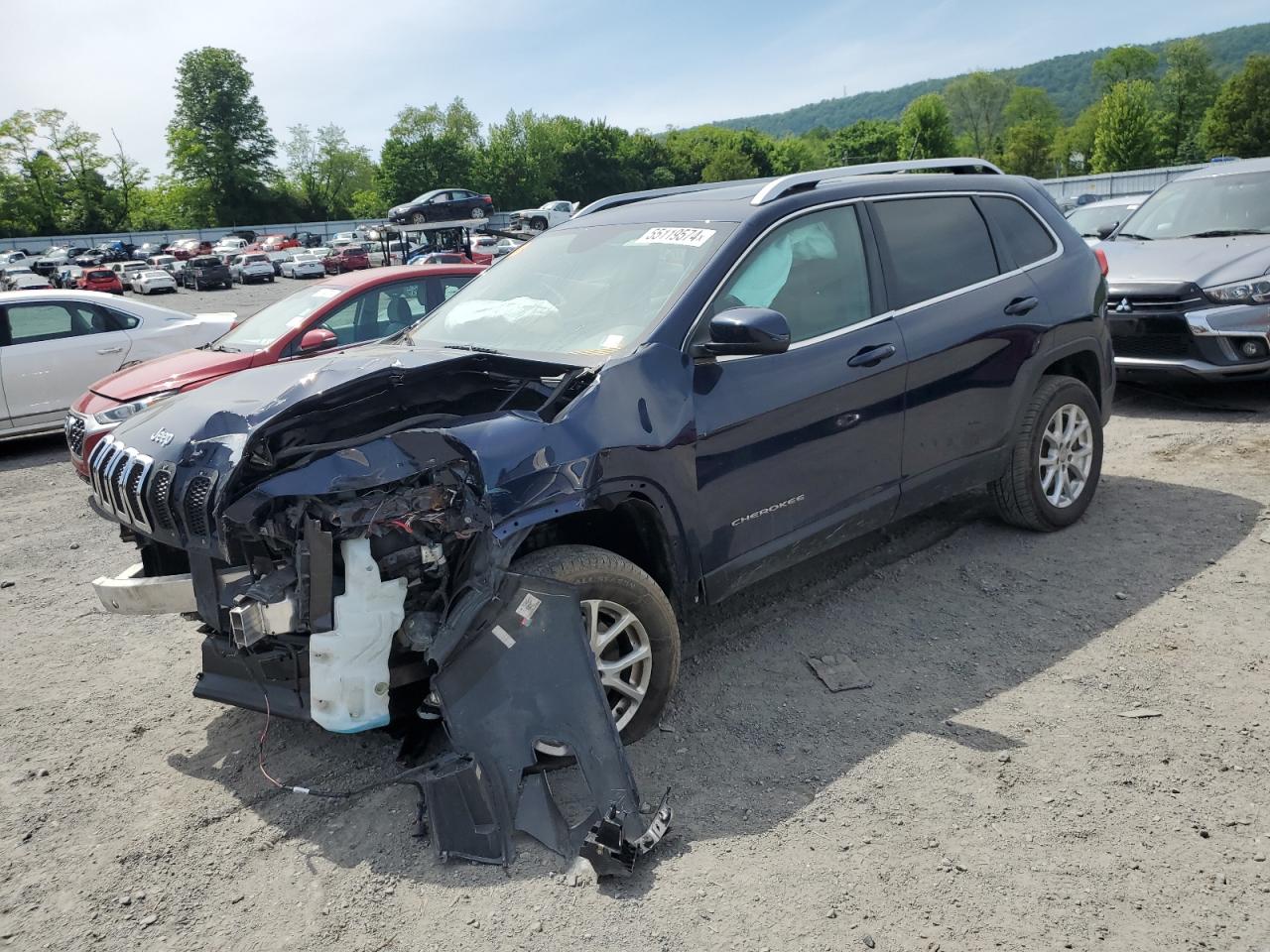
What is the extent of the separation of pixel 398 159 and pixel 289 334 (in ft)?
311

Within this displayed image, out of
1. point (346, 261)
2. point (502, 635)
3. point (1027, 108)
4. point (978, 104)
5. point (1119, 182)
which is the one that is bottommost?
point (502, 635)

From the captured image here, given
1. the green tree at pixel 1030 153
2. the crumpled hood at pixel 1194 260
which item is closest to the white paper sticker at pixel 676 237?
the crumpled hood at pixel 1194 260

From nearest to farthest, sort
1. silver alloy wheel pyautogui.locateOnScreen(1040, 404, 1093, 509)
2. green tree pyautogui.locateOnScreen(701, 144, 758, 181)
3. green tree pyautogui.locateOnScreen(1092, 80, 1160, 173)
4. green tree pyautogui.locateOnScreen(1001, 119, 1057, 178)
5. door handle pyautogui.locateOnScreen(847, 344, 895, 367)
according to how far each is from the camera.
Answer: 1. door handle pyautogui.locateOnScreen(847, 344, 895, 367)
2. silver alloy wheel pyautogui.locateOnScreen(1040, 404, 1093, 509)
3. green tree pyautogui.locateOnScreen(1092, 80, 1160, 173)
4. green tree pyautogui.locateOnScreen(1001, 119, 1057, 178)
5. green tree pyautogui.locateOnScreen(701, 144, 758, 181)

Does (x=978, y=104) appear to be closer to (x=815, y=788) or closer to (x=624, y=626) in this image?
(x=624, y=626)

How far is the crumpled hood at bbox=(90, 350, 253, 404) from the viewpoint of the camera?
7609 mm

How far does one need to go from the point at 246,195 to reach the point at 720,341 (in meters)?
106

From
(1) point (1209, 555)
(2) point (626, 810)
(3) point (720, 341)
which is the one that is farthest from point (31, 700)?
(1) point (1209, 555)

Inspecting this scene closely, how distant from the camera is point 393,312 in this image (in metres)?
8.19

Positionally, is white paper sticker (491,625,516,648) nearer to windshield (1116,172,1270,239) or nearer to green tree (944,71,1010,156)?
windshield (1116,172,1270,239)

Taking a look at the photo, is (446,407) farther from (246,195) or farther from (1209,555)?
(246,195)

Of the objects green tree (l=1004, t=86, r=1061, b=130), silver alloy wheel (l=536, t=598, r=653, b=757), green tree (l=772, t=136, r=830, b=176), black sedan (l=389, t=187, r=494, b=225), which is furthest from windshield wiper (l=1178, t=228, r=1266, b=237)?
green tree (l=1004, t=86, r=1061, b=130)

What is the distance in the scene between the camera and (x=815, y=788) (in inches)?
127

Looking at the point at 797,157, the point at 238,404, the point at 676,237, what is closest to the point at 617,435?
the point at 676,237

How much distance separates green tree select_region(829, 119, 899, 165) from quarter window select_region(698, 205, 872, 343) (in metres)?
133
